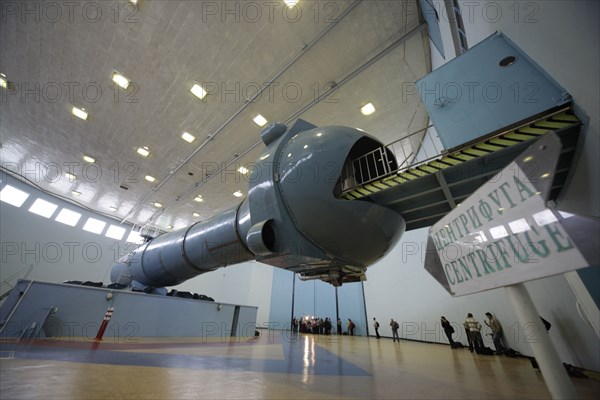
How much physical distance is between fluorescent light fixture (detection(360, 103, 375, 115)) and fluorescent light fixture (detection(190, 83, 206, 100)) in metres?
4.32

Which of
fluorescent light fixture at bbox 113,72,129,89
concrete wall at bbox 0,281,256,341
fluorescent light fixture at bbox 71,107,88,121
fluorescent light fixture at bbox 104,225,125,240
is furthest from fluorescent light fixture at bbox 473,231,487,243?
fluorescent light fixture at bbox 104,225,125,240

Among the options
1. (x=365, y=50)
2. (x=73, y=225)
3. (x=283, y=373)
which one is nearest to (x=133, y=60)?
(x=365, y=50)

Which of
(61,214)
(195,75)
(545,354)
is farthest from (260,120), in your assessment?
(61,214)

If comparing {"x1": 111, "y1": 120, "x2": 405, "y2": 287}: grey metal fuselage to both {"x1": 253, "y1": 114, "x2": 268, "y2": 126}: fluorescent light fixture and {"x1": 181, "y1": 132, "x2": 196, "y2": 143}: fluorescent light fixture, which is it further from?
{"x1": 181, "y1": 132, "x2": 196, "y2": 143}: fluorescent light fixture

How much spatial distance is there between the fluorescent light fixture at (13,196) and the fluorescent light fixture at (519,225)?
1635 centimetres

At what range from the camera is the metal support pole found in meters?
0.79

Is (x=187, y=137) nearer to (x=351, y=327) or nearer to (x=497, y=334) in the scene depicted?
(x=497, y=334)

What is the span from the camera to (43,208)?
11.0 metres

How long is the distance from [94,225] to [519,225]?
17068mm

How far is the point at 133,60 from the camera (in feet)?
17.6

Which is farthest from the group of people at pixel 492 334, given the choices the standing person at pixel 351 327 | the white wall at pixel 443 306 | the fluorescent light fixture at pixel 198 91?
the fluorescent light fixture at pixel 198 91

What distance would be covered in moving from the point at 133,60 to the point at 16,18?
6.78 feet

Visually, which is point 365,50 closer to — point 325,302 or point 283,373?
point 283,373

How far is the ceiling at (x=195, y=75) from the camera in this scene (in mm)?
4582
